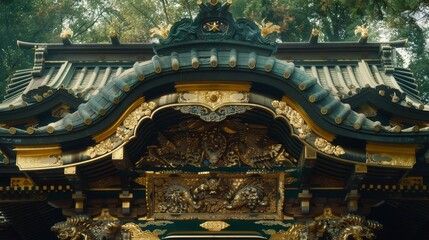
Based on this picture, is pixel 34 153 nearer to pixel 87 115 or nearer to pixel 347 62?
pixel 87 115

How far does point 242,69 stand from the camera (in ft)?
31.1

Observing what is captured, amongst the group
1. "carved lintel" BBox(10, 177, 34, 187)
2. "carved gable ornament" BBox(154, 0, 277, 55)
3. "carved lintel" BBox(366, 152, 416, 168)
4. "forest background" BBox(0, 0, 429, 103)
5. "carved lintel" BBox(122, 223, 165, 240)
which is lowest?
"carved lintel" BBox(122, 223, 165, 240)

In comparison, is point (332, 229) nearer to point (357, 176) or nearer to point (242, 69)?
point (357, 176)

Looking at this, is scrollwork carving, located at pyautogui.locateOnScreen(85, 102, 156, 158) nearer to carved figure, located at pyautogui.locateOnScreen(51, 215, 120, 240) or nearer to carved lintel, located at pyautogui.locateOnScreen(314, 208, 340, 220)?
carved figure, located at pyautogui.locateOnScreen(51, 215, 120, 240)

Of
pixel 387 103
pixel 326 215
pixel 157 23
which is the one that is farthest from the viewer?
pixel 157 23

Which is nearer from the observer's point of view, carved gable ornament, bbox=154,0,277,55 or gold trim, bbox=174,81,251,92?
gold trim, bbox=174,81,251,92

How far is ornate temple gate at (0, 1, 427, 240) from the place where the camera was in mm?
9477

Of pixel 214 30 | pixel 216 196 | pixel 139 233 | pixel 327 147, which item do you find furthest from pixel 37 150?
pixel 327 147

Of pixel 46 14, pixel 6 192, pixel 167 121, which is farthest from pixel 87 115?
pixel 46 14

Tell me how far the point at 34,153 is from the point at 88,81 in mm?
2831

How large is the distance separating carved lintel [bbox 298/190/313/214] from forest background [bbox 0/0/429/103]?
12.1 metres

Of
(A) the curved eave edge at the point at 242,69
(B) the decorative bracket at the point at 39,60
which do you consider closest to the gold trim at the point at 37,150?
(A) the curved eave edge at the point at 242,69

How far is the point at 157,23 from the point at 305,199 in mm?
17666

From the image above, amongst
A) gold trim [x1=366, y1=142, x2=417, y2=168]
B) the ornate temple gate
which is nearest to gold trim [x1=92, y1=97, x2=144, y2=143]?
the ornate temple gate
